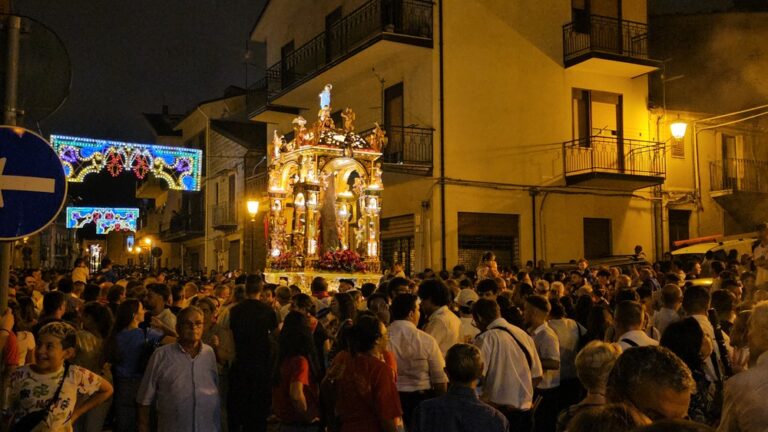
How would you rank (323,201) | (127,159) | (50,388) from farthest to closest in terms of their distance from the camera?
1. (127,159)
2. (323,201)
3. (50,388)

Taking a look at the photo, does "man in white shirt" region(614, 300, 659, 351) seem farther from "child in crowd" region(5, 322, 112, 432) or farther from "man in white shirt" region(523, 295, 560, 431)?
"child in crowd" region(5, 322, 112, 432)

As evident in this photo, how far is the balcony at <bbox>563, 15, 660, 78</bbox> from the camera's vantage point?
74.3 ft

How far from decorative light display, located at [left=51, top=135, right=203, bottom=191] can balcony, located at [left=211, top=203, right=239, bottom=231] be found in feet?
28.3

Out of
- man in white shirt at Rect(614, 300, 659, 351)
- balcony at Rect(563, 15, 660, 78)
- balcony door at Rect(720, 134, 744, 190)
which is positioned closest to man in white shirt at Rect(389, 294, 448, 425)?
man in white shirt at Rect(614, 300, 659, 351)

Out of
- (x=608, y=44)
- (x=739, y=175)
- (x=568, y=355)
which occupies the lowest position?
(x=568, y=355)

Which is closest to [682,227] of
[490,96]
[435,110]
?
[490,96]

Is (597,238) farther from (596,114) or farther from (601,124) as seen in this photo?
(596,114)

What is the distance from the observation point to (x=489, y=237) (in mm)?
Result: 21453

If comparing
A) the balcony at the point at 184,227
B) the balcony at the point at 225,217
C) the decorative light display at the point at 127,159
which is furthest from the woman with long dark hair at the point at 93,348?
the balcony at the point at 184,227

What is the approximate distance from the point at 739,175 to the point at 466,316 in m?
18.9

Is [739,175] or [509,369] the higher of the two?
[739,175]

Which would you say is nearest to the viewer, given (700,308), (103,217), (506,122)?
(700,308)

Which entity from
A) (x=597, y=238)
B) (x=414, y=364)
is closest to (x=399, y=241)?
(x=597, y=238)

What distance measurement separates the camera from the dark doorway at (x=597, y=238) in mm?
23172
